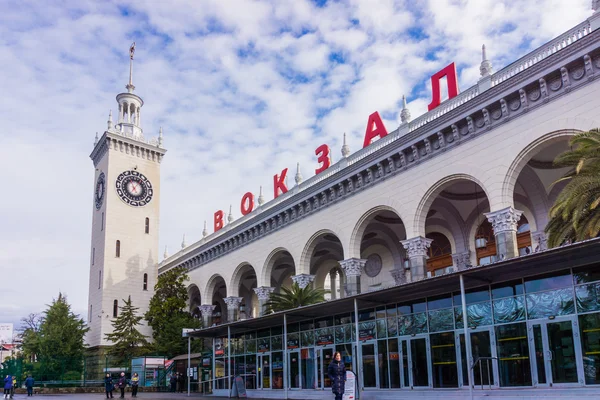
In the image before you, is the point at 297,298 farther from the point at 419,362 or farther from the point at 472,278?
the point at 472,278

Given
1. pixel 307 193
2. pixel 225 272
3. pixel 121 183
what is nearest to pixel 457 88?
pixel 307 193

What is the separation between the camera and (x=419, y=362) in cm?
2059

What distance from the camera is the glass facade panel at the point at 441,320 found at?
1955 centimetres

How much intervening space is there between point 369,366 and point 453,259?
42.1ft

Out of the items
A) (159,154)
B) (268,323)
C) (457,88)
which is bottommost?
(268,323)

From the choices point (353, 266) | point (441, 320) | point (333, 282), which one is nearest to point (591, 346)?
point (441, 320)

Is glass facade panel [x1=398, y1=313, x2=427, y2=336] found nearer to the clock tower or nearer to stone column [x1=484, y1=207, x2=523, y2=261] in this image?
stone column [x1=484, y1=207, x2=523, y2=261]

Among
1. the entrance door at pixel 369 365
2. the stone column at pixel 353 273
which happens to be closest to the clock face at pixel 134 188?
the stone column at pixel 353 273

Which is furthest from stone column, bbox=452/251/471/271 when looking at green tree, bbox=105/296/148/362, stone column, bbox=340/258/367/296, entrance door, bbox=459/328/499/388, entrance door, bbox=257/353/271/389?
green tree, bbox=105/296/148/362

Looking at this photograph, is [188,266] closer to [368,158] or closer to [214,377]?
[214,377]

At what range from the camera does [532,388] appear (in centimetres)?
1634

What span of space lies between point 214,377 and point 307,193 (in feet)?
39.9

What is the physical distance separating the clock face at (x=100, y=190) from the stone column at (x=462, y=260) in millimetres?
35025

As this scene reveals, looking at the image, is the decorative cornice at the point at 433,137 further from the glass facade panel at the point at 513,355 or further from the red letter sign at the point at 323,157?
the glass facade panel at the point at 513,355
